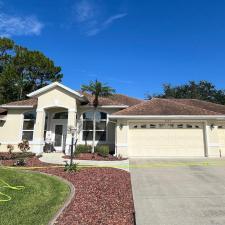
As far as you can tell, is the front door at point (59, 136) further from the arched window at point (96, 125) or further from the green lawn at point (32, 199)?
the green lawn at point (32, 199)

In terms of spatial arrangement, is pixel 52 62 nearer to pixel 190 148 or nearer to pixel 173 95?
pixel 190 148

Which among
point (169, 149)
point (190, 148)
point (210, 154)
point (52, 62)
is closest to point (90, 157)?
point (169, 149)

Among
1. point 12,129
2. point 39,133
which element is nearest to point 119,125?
point 39,133

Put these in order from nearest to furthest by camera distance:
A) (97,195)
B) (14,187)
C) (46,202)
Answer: (46,202) → (97,195) → (14,187)

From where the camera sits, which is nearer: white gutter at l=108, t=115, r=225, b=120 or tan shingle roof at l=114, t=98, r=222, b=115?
white gutter at l=108, t=115, r=225, b=120

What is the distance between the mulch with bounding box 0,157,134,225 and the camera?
549 centimetres

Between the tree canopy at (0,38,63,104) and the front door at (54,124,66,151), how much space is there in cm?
1553

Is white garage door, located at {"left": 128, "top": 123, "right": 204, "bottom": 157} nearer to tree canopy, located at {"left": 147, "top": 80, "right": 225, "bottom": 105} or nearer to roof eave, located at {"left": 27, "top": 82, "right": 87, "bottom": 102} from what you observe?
roof eave, located at {"left": 27, "top": 82, "right": 87, "bottom": 102}

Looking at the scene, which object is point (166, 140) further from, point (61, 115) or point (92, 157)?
point (61, 115)

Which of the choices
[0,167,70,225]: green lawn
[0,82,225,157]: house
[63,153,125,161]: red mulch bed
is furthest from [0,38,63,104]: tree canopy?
[0,167,70,225]: green lawn

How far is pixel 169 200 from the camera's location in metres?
6.66

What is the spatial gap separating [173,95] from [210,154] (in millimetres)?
40984

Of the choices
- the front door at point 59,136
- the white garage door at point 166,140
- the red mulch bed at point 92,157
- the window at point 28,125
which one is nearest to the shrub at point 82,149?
the red mulch bed at point 92,157

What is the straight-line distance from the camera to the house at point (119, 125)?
1709 cm
